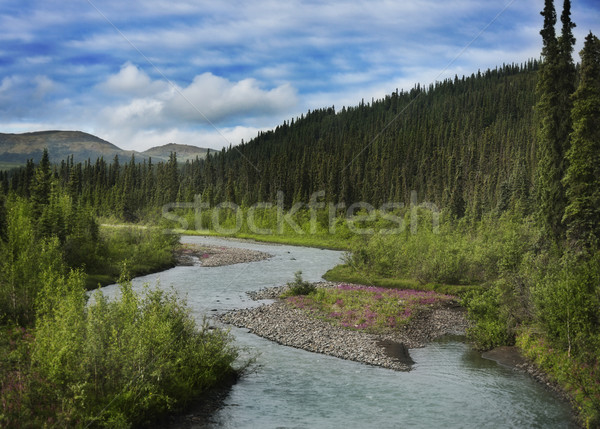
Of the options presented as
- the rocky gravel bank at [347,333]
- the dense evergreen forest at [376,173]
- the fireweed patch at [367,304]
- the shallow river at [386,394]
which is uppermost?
the dense evergreen forest at [376,173]

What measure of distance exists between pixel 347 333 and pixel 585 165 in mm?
16313

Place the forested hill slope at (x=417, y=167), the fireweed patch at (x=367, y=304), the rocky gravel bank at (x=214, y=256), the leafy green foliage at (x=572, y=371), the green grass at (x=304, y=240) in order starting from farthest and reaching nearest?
the forested hill slope at (x=417, y=167) < the green grass at (x=304, y=240) < the rocky gravel bank at (x=214, y=256) < the fireweed patch at (x=367, y=304) < the leafy green foliage at (x=572, y=371)

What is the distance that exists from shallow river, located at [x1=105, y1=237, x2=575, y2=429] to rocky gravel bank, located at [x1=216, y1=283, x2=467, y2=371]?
82cm

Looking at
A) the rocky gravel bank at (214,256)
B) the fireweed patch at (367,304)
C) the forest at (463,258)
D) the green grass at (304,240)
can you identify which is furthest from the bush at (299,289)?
the green grass at (304,240)

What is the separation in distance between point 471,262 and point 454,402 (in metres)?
26.1

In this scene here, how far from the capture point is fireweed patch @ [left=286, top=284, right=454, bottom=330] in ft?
104

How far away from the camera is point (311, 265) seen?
6259cm

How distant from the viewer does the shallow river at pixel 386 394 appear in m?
17.6

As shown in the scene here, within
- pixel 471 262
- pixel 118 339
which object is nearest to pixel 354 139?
pixel 471 262

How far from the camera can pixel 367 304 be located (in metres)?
35.2

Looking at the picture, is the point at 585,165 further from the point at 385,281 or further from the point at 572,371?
the point at 385,281

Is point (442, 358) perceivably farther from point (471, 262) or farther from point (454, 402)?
point (471, 262)

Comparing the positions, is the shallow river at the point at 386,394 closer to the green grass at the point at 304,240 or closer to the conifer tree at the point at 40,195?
the conifer tree at the point at 40,195

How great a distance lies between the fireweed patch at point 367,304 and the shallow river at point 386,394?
428 cm
